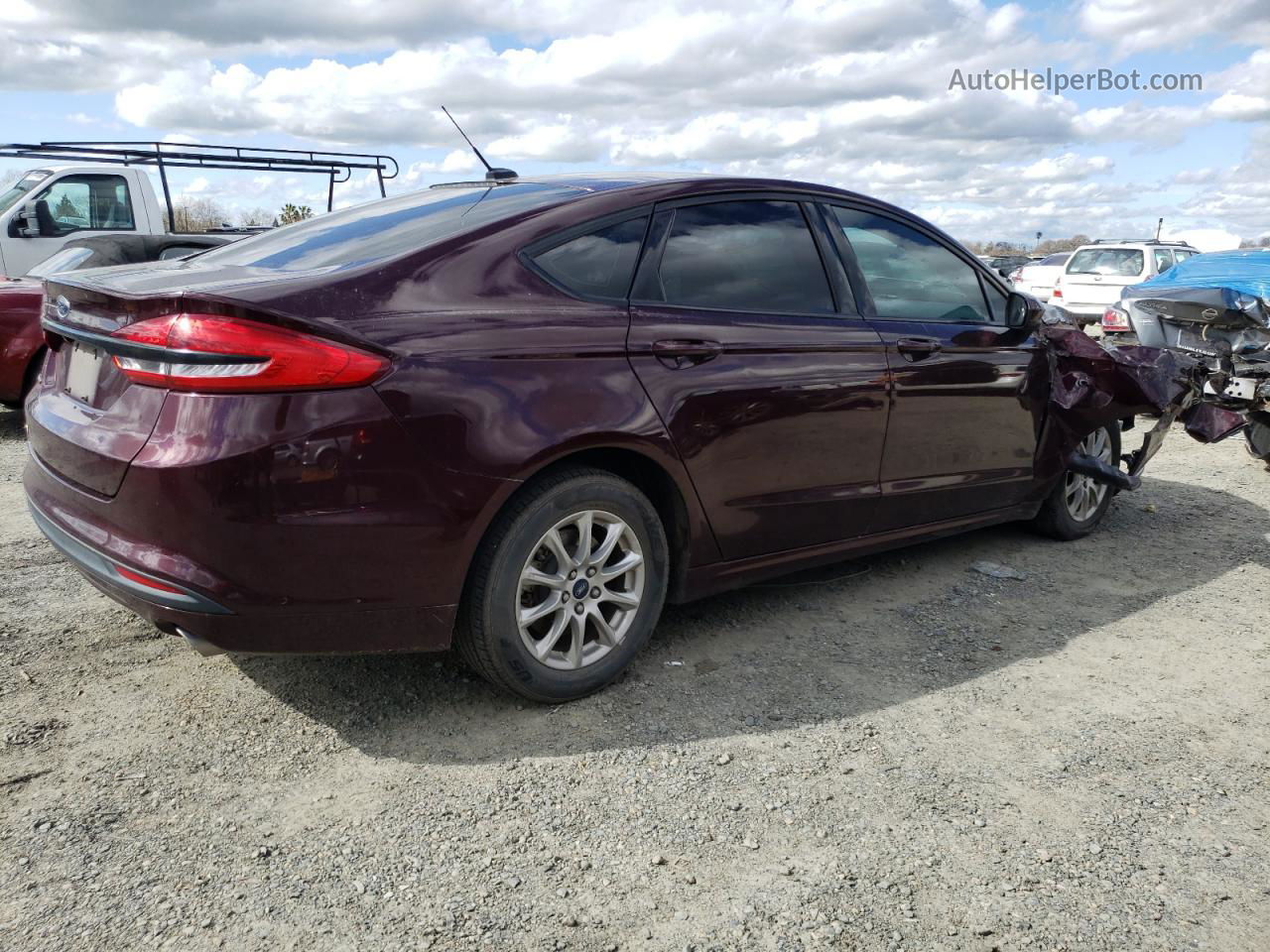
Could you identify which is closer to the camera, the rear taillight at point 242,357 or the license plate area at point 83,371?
the rear taillight at point 242,357

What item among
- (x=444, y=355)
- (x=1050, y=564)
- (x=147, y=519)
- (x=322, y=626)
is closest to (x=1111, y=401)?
(x=1050, y=564)

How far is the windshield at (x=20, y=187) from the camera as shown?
11.7m

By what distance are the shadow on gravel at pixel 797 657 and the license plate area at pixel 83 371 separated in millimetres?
1053

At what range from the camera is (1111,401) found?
5340 mm

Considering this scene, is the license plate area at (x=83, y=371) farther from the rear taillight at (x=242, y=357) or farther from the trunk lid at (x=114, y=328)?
the rear taillight at (x=242, y=357)

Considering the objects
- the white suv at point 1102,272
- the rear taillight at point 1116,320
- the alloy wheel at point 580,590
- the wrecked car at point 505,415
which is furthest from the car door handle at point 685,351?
the white suv at point 1102,272

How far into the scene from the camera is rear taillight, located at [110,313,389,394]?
2.67 meters

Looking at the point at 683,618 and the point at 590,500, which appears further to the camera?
the point at 683,618

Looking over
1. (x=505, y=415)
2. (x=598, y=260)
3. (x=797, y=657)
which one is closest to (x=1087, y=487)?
(x=797, y=657)

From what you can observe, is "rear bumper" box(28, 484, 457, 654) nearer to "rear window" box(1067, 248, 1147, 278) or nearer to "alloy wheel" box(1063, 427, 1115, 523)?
"alloy wheel" box(1063, 427, 1115, 523)

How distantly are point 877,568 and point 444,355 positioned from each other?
2754 millimetres

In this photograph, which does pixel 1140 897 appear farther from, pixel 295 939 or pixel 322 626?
pixel 322 626

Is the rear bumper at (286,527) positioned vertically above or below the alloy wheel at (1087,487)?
above

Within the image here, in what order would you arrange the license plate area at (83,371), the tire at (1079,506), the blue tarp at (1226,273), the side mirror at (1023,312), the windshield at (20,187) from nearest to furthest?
the license plate area at (83,371), the side mirror at (1023,312), the tire at (1079,506), the blue tarp at (1226,273), the windshield at (20,187)
